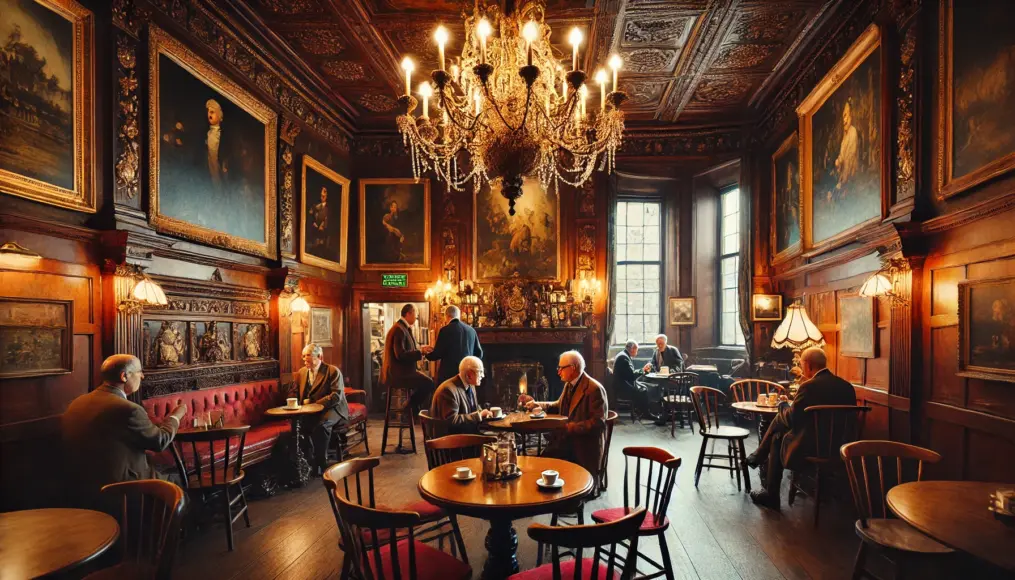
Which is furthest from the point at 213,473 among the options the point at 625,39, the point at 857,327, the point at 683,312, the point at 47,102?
the point at 683,312

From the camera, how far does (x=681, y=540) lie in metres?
4.33

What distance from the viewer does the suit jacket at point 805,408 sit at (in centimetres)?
491

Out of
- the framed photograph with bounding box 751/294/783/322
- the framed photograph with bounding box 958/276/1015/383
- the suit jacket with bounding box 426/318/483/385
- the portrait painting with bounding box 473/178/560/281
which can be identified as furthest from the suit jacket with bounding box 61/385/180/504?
the framed photograph with bounding box 751/294/783/322

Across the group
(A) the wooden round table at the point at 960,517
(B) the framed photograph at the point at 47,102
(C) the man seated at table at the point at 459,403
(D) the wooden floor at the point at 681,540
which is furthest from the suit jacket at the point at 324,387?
(A) the wooden round table at the point at 960,517

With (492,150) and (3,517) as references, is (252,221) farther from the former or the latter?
(3,517)

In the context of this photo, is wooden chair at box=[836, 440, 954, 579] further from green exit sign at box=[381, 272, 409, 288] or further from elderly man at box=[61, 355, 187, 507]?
green exit sign at box=[381, 272, 409, 288]

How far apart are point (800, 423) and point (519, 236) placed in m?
6.39

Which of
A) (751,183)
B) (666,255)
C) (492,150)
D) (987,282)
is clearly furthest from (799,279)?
(492,150)

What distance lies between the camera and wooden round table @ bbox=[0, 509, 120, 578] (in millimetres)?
2158

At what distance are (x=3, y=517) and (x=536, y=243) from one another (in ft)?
28.0

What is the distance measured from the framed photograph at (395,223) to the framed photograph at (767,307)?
5.94 meters

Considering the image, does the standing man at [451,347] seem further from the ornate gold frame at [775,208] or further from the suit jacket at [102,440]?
the ornate gold frame at [775,208]

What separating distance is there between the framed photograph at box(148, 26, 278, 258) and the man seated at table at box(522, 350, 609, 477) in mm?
4281

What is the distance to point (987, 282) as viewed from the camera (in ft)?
13.0
